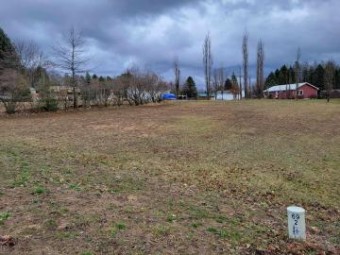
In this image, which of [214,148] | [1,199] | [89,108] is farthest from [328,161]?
[89,108]

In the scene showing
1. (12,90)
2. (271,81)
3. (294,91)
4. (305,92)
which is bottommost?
(305,92)

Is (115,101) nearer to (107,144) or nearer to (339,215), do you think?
(107,144)

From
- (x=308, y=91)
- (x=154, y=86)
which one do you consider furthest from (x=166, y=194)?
(x=308, y=91)

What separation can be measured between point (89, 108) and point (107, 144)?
2125 cm

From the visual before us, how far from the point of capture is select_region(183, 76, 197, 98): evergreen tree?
8594cm

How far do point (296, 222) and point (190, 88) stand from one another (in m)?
83.7

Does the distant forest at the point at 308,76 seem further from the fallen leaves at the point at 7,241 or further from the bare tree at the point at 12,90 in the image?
the fallen leaves at the point at 7,241

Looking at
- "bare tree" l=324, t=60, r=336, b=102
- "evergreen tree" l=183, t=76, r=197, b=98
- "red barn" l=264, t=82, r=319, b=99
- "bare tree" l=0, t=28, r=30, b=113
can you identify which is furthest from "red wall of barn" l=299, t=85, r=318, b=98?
"bare tree" l=0, t=28, r=30, b=113

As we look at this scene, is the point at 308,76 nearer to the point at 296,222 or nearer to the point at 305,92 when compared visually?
the point at 305,92

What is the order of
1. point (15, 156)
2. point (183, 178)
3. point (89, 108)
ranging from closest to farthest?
point (183, 178), point (15, 156), point (89, 108)

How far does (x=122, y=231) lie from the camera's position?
4.70 meters

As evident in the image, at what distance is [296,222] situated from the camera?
4.74 metres

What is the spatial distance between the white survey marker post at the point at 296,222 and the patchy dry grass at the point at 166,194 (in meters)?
0.12

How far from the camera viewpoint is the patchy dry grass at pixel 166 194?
4.55 metres
